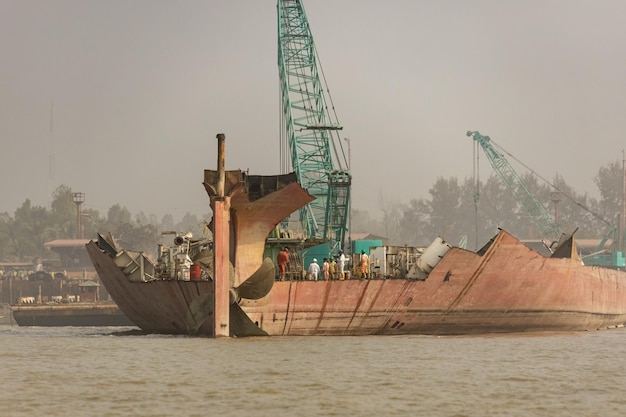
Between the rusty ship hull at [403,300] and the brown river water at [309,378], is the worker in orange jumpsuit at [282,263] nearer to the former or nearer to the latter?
the rusty ship hull at [403,300]

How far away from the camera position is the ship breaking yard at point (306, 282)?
45.4 m

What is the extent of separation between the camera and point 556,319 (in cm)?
5731

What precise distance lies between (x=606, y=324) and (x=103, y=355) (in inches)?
1407

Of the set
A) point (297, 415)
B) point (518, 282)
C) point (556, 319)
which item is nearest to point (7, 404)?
point (297, 415)

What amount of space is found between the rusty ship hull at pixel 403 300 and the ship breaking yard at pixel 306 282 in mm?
52

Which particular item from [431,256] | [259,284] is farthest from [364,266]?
[259,284]

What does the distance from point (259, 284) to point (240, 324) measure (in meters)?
1.82

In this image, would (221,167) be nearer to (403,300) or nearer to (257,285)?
(257,285)

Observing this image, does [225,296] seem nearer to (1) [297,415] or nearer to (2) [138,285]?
(2) [138,285]

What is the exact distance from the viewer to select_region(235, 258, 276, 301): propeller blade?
44938mm

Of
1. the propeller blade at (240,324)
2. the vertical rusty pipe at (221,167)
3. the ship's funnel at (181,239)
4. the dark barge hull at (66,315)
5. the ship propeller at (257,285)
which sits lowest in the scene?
the dark barge hull at (66,315)

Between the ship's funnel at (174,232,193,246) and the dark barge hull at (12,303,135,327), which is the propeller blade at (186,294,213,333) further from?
the dark barge hull at (12,303,135,327)

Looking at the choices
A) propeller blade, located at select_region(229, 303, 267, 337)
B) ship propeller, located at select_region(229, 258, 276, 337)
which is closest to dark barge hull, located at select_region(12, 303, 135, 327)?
propeller blade, located at select_region(229, 303, 267, 337)

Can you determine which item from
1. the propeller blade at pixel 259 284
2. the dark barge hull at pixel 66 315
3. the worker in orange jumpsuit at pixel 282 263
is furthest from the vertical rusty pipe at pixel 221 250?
the dark barge hull at pixel 66 315
